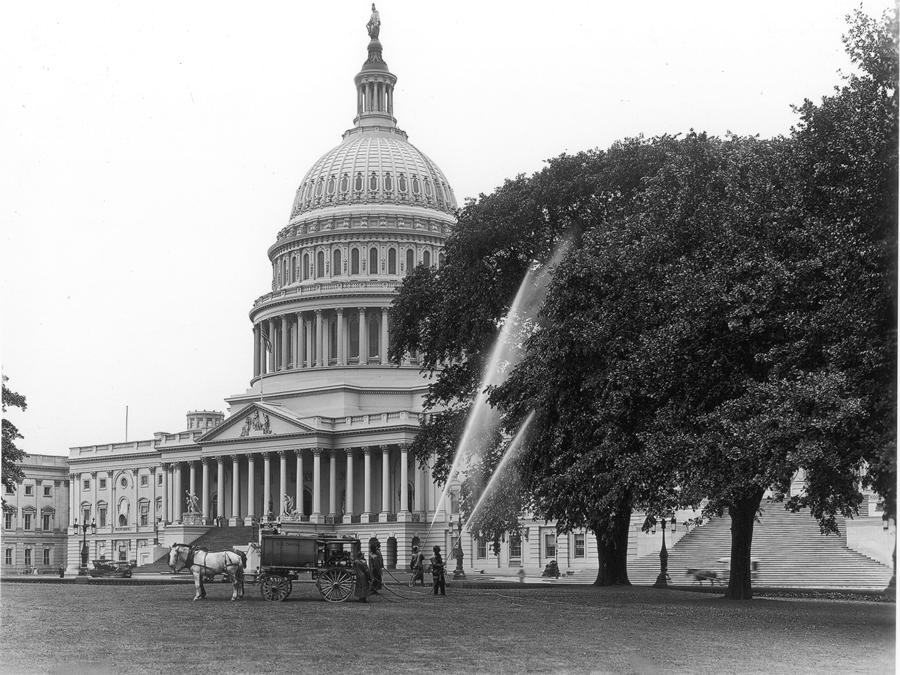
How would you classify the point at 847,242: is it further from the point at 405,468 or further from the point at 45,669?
the point at 405,468

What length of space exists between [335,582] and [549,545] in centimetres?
6374

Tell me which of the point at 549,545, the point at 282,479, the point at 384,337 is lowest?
the point at 549,545

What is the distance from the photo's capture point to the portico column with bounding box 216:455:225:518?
11830cm

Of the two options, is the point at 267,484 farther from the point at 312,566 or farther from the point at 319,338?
the point at 312,566

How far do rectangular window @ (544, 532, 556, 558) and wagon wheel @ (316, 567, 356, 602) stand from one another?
206 ft

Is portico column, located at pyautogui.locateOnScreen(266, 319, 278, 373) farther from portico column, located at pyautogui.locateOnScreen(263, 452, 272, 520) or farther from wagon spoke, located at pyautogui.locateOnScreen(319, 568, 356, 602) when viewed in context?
wagon spoke, located at pyautogui.locateOnScreen(319, 568, 356, 602)

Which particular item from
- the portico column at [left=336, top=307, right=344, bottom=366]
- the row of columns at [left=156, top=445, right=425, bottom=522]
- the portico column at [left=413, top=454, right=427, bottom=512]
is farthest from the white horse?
the portico column at [left=336, top=307, right=344, bottom=366]

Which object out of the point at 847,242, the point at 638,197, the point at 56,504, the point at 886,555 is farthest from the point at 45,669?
the point at 56,504

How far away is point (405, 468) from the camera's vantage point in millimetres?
110250

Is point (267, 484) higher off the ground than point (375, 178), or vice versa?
point (375, 178)

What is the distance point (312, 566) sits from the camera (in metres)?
36.8

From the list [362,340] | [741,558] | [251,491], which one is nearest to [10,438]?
[741,558]

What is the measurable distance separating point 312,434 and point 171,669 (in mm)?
93117

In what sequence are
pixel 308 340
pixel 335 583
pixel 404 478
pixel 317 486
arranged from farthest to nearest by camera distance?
pixel 308 340 < pixel 317 486 < pixel 404 478 < pixel 335 583
